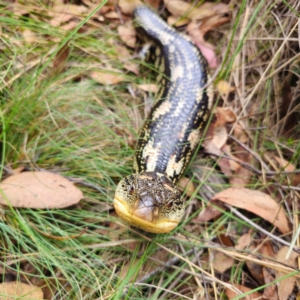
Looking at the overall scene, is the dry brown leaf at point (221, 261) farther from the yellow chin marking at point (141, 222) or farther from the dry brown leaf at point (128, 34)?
the dry brown leaf at point (128, 34)

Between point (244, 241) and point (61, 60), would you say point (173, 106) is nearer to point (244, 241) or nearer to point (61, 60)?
point (61, 60)

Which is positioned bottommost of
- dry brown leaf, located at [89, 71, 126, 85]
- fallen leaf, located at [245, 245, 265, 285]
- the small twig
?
fallen leaf, located at [245, 245, 265, 285]

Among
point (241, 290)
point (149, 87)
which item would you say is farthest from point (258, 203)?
point (149, 87)

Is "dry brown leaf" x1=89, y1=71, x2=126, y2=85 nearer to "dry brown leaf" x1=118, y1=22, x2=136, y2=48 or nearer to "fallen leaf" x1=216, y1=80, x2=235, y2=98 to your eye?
"dry brown leaf" x1=118, y1=22, x2=136, y2=48

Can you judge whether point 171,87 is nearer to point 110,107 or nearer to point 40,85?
point 110,107

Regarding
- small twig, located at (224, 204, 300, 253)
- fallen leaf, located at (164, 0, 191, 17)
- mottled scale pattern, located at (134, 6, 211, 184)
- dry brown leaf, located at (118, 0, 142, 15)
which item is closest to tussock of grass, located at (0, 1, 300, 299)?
small twig, located at (224, 204, 300, 253)

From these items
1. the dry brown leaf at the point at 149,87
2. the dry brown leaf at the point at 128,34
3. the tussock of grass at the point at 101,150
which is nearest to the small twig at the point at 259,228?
the tussock of grass at the point at 101,150

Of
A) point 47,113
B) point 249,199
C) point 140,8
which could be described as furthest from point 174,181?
point 140,8
